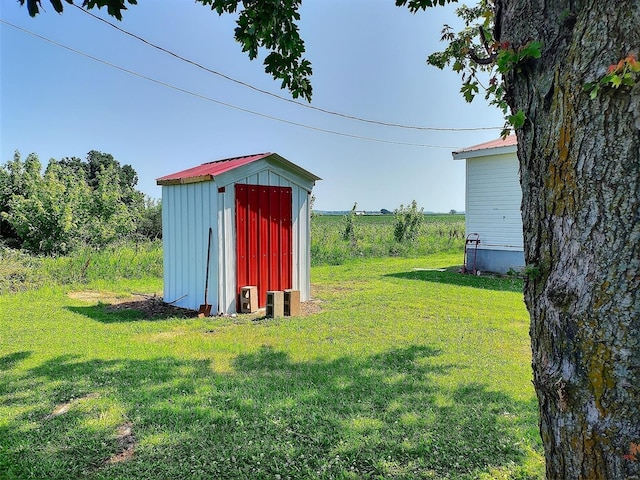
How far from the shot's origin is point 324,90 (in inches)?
523

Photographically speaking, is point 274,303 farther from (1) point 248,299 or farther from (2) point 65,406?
(2) point 65,406

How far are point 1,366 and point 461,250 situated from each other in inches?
603

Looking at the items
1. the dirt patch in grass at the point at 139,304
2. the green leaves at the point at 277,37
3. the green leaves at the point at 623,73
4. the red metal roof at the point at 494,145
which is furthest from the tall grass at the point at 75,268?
the green leaves at the point at 623,73

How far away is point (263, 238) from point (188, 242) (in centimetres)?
124

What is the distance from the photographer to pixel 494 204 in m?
10.6

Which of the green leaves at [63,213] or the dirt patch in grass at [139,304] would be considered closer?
the dirt patch in grass at [139,304]

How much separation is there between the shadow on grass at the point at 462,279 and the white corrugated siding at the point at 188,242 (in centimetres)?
502

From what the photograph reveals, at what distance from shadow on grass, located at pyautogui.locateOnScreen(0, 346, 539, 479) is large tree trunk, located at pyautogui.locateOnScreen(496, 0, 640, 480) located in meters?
1.36

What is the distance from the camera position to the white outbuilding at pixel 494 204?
1012 cm

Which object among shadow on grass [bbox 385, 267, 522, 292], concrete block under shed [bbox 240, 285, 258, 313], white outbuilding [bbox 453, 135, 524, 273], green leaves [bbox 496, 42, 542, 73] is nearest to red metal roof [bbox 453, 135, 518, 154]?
white outbuilding [bbox 453, 135, 524, 273]

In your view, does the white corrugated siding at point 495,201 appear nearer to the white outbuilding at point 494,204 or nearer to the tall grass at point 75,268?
the white outbuilding at point 494,204

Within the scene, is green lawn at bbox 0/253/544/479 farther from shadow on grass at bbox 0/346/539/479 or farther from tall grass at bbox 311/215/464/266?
tall grass at bbox 311/215/464/266

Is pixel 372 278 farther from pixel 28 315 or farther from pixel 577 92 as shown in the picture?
pixel 577 92

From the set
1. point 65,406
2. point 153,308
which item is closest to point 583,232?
point 65,406
